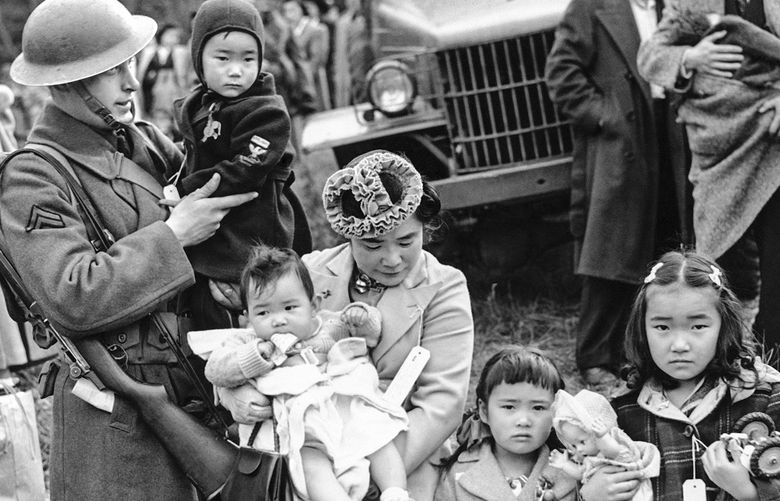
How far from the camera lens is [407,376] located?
367 centimetres

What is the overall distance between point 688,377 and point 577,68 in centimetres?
293

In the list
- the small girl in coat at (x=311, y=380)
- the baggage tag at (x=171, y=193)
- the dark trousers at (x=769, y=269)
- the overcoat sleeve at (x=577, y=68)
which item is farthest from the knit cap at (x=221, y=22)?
the dark trousers at (x=769, y=269)

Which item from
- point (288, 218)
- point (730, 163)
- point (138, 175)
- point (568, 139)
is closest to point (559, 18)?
point (568, 139)

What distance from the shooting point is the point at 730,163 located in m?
5.29

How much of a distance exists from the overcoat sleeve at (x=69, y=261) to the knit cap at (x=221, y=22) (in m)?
0.77

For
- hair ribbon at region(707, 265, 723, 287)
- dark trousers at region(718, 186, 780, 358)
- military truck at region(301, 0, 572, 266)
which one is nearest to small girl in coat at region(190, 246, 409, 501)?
hair ribbon at region(707, 265, 723, 287)

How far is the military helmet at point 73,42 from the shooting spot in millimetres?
3631

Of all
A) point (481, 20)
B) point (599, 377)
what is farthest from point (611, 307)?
point (481, 20)

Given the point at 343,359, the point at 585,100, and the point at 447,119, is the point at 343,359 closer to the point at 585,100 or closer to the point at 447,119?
the point at 585,100

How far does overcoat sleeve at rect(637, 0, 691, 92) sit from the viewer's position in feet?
17.6

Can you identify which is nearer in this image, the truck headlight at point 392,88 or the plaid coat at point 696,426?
the plaid coat at point 696,426

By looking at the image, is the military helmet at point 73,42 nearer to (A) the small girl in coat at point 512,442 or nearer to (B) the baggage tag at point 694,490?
(A) the small girl in coat at point 512,442

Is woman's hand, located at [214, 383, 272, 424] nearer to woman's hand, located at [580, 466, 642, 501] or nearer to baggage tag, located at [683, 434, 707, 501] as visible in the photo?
woman's hand, located at [580, 466, 642, 501]

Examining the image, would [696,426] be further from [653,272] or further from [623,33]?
[623,33]
